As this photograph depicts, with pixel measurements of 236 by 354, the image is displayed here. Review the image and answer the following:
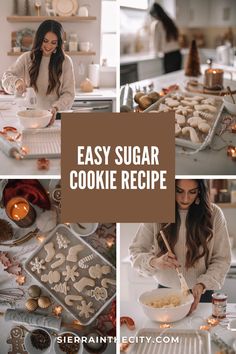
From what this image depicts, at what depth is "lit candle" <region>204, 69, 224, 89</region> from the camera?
1.87 m

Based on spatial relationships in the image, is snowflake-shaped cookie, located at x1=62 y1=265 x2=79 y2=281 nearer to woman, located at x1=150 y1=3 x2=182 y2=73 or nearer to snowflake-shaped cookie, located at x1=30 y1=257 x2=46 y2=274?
snowflake-shaped cookie, located at x1=30 y1=257 x2=46 y2=274

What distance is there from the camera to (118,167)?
6.03 ft

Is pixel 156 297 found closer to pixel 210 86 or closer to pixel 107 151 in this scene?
pixel 107 151

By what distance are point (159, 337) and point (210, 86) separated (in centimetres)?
73

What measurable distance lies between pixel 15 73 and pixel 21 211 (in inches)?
15.3

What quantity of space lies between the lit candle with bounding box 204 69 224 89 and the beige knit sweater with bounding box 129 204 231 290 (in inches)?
13.4

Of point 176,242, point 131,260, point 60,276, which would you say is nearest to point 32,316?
point 60,276

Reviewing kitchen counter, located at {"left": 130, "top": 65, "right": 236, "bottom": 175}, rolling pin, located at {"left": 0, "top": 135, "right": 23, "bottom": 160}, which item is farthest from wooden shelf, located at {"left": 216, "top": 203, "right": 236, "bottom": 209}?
rolling pin, located at {"left": 0, "top": 135, "right": 23, "bottom": 160}

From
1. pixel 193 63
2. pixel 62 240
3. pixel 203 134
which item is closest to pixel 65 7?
pixel 193 63

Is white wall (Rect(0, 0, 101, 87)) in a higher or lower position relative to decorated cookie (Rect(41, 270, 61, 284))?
higher

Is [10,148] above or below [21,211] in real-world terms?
above

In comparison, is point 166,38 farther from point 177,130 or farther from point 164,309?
point 164,309

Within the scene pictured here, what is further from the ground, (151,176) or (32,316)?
(151,176)

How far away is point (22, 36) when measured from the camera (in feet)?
5.93
